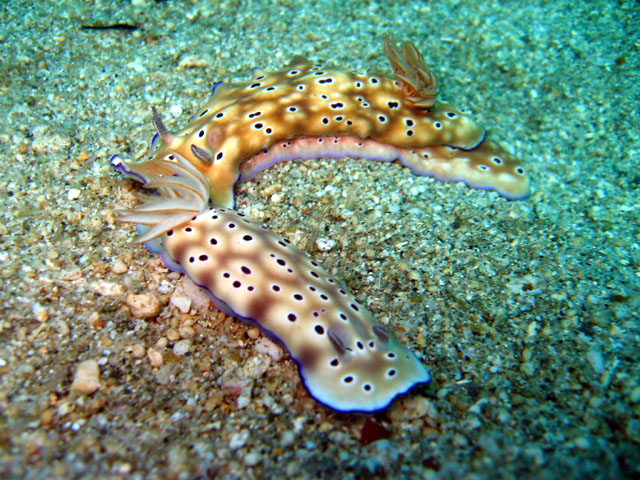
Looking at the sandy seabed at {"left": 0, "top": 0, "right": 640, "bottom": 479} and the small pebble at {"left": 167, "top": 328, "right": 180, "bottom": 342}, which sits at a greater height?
the sandy seabed at {"left": 0, "top": 0, "right": 640, "bottom": 479}

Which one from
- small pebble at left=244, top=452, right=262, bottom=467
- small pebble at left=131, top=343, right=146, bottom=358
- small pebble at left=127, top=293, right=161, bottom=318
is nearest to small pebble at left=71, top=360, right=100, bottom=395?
small pebble at left=131, top=343, right=146, bottom=358

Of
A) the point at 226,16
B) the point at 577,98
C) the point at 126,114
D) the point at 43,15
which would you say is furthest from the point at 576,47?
the point at 43,15

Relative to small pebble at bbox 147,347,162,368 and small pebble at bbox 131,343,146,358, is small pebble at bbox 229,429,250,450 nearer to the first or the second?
small pebble at bbox 147,347,162,368

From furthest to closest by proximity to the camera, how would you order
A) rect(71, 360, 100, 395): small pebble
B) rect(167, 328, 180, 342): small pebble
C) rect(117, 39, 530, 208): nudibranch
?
1. rect(117, 39, 530, 208): nudibranch
2. rect(167, 328, 180, 342): small pebble
3. rect(71, 360, 100, 395): small pebble

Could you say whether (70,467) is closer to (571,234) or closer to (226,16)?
(571,234)

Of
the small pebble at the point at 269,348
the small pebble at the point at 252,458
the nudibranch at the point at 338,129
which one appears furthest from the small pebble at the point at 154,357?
the nudibranch at the point at 338,129

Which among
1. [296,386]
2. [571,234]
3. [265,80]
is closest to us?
[296,386]
